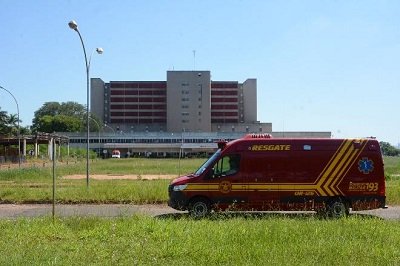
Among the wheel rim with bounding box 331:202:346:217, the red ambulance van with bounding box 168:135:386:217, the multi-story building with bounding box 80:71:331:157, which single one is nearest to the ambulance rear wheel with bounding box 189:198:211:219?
the red ambulance van with bounding box 168:135:386:217

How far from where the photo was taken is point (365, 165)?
619 inches

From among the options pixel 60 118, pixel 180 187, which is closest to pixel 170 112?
pixel 60 118

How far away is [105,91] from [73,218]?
156m

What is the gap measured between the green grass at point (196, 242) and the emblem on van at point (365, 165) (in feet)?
12.8

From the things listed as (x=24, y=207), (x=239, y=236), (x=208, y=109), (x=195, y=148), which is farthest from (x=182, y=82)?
(x=239, y=236)

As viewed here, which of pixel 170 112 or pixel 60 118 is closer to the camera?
pixel 60 118

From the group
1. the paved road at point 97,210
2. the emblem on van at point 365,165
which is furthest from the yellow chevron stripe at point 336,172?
the paved road at point 97,210

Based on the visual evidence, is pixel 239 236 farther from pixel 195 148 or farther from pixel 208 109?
pixel 208 109

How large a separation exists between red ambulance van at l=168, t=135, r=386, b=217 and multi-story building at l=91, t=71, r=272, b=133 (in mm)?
142001

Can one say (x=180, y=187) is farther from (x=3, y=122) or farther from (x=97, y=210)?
(x=3, y=122)

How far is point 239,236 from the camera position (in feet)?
32.1

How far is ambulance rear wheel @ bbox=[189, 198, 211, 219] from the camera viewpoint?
15.4 m

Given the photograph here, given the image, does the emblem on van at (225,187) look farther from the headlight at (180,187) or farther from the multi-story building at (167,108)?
the multi-story building at (167,108)

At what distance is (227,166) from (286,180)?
1.84m
